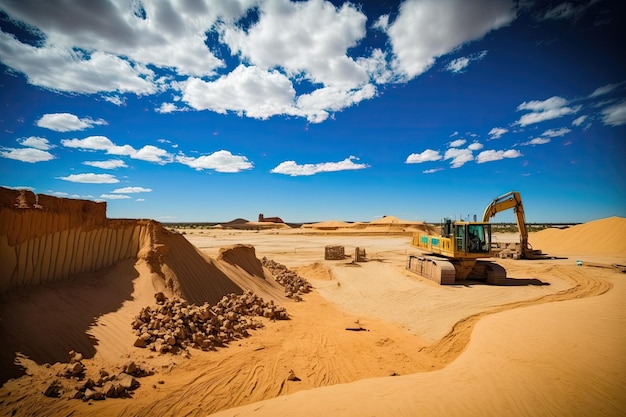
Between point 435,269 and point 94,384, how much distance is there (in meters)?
15.1

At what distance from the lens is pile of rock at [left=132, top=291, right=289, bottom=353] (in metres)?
7.12

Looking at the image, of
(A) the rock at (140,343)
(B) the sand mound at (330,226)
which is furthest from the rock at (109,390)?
(B) the sand mound at (330,226)

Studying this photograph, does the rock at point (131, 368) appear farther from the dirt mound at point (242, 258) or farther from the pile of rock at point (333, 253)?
the pile of rock at point (333, 253)

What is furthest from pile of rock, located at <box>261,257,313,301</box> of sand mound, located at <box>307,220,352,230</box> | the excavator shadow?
sand mound, located at <box>307,220,352,230</box>

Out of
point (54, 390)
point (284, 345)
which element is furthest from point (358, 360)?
point (54, 390)

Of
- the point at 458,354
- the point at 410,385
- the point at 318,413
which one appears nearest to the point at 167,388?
the point at 318,413

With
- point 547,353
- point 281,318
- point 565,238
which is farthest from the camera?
point 565,238

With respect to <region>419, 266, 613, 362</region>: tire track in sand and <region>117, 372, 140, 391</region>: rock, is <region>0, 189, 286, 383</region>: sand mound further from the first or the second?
<region>419, 266, 613, 362</region>: tire track in sand

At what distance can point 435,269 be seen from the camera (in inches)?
634

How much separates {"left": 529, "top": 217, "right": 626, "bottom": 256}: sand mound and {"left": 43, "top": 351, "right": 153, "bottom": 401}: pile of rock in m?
37.7

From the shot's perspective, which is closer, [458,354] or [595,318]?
[458,354]

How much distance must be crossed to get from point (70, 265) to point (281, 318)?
6494mm

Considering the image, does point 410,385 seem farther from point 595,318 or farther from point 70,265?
point 70,265

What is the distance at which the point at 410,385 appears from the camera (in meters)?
5.47
